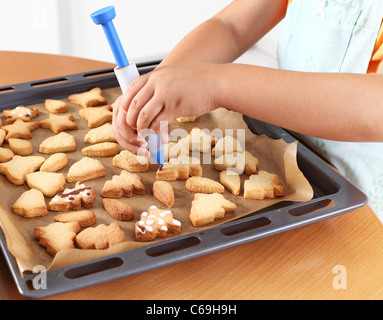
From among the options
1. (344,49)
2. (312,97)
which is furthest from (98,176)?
(344,49)

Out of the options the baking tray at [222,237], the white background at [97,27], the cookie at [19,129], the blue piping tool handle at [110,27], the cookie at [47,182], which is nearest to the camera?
the baking tray at [222,237]

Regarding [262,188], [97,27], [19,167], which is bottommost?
[262,188]

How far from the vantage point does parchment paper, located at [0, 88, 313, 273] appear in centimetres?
58

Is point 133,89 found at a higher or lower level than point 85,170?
higher

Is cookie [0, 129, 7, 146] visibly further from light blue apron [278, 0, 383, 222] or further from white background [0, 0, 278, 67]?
white background [0, 0, 278, 67]

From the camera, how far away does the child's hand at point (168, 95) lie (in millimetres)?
675

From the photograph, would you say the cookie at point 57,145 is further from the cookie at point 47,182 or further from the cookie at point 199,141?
the cookie at point 199,141

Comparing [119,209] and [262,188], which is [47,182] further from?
[262,188]

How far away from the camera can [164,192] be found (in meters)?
0.73

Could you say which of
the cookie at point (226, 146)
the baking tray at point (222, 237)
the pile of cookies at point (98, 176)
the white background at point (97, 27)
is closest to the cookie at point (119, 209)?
the pile of cookies at point (98, 176)

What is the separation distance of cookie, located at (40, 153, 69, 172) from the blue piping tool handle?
0.63ft

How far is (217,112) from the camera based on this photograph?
921mm

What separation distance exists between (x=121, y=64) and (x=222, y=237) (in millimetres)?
285

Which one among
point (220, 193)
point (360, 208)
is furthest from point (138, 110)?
point (360, 208)
